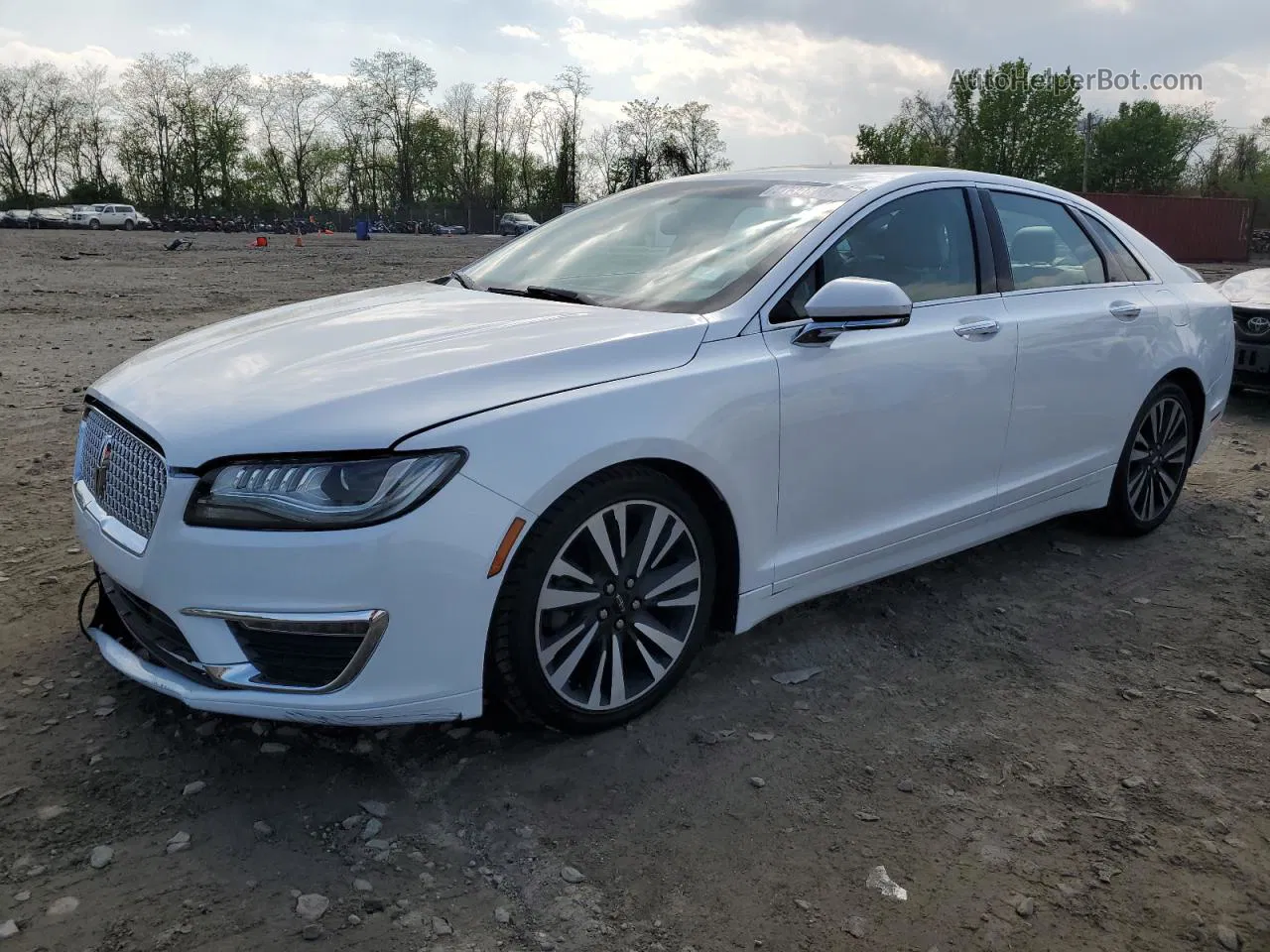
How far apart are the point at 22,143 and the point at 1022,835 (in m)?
86.3

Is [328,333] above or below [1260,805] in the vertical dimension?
above

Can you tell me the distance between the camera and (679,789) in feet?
8.88

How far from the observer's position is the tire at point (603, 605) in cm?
261

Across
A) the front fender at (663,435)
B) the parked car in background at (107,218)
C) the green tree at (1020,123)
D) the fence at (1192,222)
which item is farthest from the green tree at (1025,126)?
the front fender at (663,435)

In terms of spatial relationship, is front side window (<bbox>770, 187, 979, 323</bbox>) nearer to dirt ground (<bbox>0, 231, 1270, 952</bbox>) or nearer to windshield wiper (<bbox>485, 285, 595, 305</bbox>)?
windshield wiper (<bbox>485, 285, 595, 305</bbox>)

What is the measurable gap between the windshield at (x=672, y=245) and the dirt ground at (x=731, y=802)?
128cm

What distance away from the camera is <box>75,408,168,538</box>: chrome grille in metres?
2.56

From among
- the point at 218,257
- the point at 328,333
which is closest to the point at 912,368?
the point at 328,333

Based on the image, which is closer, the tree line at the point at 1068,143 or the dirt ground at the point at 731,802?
the dirt ground at the point at 731,802

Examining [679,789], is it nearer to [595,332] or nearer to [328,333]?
[595,332]

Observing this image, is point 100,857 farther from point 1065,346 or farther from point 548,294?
point 1065,346

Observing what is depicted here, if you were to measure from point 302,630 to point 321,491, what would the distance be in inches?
13.2

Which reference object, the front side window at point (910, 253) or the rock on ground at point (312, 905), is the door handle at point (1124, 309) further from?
the rock on ground at point (312, 905)

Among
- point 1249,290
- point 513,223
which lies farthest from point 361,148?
point 1249,290
